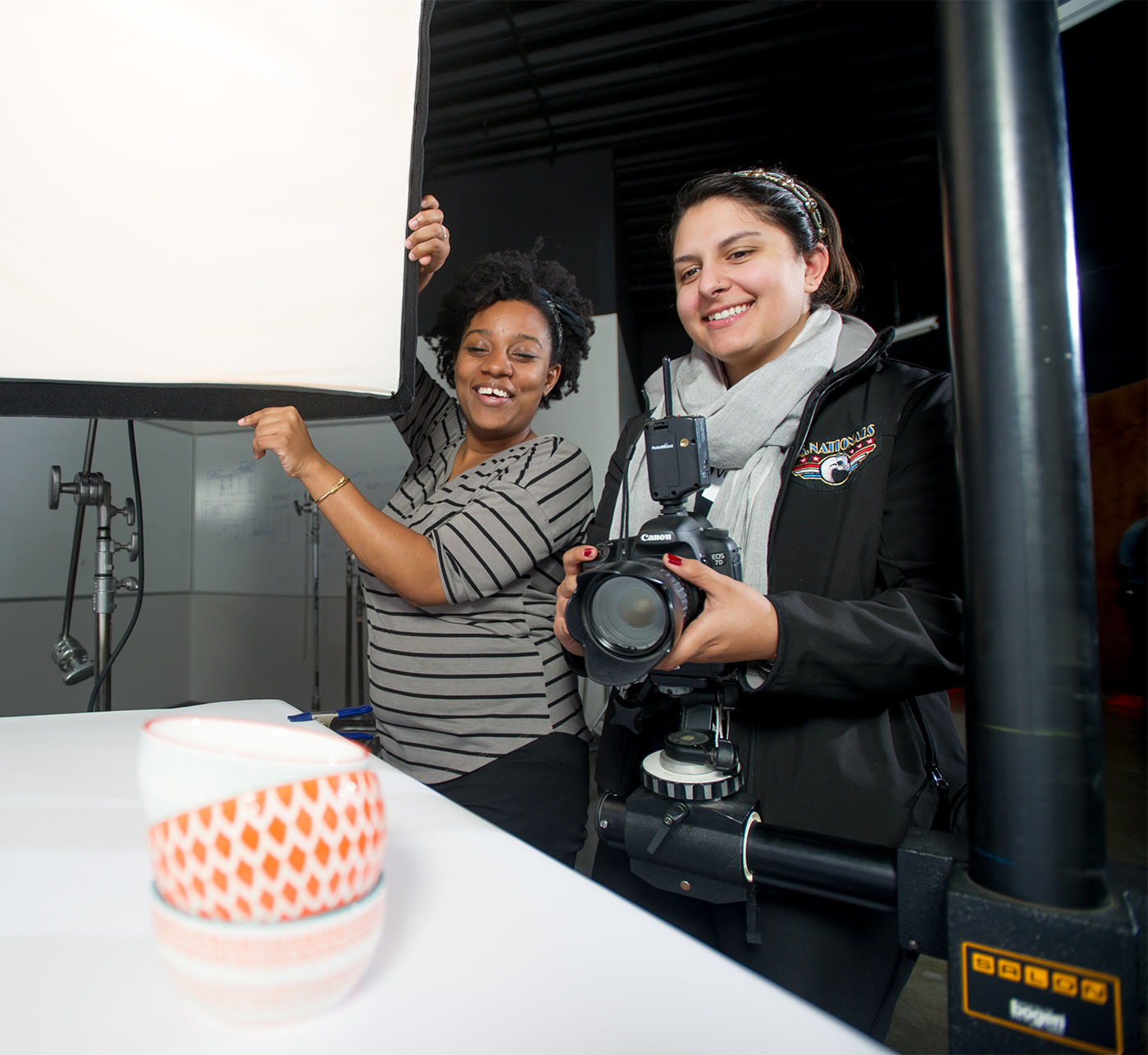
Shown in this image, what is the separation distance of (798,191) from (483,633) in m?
0.68

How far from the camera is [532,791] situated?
2.89 feet

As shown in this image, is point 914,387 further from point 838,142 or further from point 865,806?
point 838,142

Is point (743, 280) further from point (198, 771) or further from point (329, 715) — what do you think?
point (329, 715)

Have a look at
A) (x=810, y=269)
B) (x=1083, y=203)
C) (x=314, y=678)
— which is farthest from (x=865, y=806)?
(x=1083, y=203)

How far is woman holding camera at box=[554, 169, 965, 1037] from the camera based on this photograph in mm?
558

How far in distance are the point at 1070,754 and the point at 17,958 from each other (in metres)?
0.39

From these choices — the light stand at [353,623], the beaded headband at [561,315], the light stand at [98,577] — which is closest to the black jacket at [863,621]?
the beaded headband at [561,315]

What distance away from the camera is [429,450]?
1248 mm

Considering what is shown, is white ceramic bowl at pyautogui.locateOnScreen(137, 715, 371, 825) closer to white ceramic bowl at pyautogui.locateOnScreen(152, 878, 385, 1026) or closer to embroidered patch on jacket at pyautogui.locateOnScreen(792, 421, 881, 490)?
white ceramic bowl at pyautogui.locateOnScreen(152, 878, 385, 1026)

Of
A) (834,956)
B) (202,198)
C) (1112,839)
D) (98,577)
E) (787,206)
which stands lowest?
(1112,839)

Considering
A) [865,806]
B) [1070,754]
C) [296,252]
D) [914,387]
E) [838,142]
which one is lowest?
[865,806]

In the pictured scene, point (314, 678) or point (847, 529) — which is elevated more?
point (847, 529)

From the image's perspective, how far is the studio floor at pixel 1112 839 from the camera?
4.37 feet

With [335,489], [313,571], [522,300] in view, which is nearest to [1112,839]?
[522,300]
